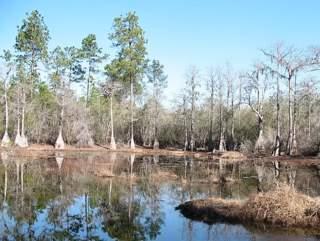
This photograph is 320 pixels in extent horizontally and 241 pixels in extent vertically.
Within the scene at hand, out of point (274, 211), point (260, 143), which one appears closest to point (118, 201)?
point (274, 211)

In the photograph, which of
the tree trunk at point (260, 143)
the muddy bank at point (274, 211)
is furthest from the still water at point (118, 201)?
the tree trunk at point (260, 143)

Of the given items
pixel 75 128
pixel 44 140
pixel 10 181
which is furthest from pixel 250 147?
pixel 10 181

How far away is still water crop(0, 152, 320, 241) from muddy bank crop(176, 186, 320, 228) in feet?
1.87

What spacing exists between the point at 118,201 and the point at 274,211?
20.4 feet

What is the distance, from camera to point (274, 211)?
43.1 feet

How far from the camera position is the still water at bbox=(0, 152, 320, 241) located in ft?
39.5

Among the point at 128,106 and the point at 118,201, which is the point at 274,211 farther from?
the point at 128,106

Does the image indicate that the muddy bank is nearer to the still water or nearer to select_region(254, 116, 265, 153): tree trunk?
the still water

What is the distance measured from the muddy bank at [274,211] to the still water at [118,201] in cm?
57

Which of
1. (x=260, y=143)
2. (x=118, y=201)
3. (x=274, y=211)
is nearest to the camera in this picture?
(x=274, y=211)

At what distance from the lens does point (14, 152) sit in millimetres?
43219

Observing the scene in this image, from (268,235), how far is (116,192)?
28.7ft

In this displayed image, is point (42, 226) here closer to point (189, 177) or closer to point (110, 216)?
point (110, 216)

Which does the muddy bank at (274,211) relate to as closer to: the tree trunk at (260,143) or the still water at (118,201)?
the still water at (118,201)
